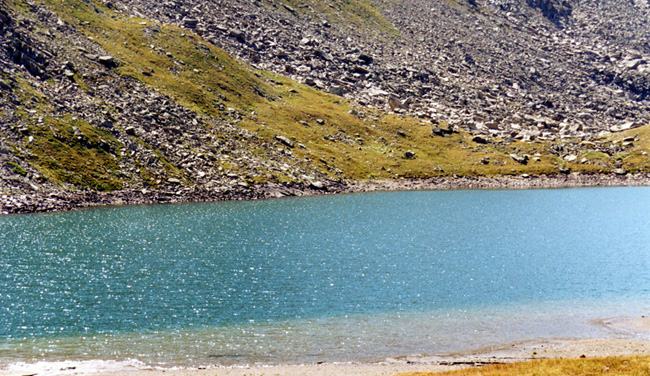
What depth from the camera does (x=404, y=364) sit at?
111 ft

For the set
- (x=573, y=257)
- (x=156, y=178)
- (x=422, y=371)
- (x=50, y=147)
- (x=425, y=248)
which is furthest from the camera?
(x=156, y=178)

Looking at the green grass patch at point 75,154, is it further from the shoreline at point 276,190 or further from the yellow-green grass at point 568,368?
the yellow-green grass at point 568,368

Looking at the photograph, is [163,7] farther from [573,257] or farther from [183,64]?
[573,257]

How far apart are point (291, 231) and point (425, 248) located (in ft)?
73.9

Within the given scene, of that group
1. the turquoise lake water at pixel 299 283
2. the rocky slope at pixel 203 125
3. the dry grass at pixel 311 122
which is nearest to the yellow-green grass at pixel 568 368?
the turquoise lake water at pixel 299 283

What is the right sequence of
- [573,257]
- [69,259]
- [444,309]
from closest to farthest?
[444,309] → [69,259] → [573,257]

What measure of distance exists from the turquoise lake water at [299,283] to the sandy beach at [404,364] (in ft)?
4.03

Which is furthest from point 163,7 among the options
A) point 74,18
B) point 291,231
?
point 291,231

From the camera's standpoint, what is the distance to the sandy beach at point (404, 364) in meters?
32.3

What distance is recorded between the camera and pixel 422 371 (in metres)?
31.8

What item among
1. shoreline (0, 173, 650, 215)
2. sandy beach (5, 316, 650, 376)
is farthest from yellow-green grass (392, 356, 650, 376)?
shoreline (0, 173, 650, 215)

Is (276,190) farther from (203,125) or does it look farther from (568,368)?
(568,368)

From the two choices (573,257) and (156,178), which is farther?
(156,178)

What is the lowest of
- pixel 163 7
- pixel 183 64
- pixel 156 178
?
pixel 156 178
